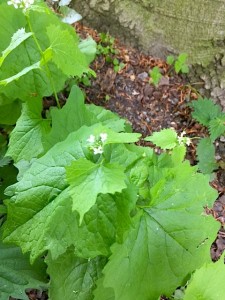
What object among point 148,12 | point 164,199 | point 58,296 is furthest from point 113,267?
point 148,12

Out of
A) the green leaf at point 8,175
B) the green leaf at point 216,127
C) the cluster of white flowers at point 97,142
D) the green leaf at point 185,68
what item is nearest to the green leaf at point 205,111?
the green leaf at point 216,127

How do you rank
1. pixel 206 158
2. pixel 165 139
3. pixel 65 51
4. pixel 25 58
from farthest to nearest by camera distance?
pixel 206 158, pixel 25 58, pixel 165 139, pixel 65 51

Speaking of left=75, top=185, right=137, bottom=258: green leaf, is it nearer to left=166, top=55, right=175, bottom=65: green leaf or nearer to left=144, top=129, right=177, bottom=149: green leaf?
left=144, top=129, right=177, bottom=149: green leaf

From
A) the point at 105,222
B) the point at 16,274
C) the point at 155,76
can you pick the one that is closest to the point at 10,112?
the point at 16,274

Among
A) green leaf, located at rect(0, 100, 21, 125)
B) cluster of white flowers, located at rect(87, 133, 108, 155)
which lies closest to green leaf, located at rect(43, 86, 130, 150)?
cluster of white flowers, located at rect(87, 133, 108, 155)

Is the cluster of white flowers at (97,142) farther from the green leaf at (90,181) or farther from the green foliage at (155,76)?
the green foliage at (155,76)

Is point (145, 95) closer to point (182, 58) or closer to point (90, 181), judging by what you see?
point (182, 58)
